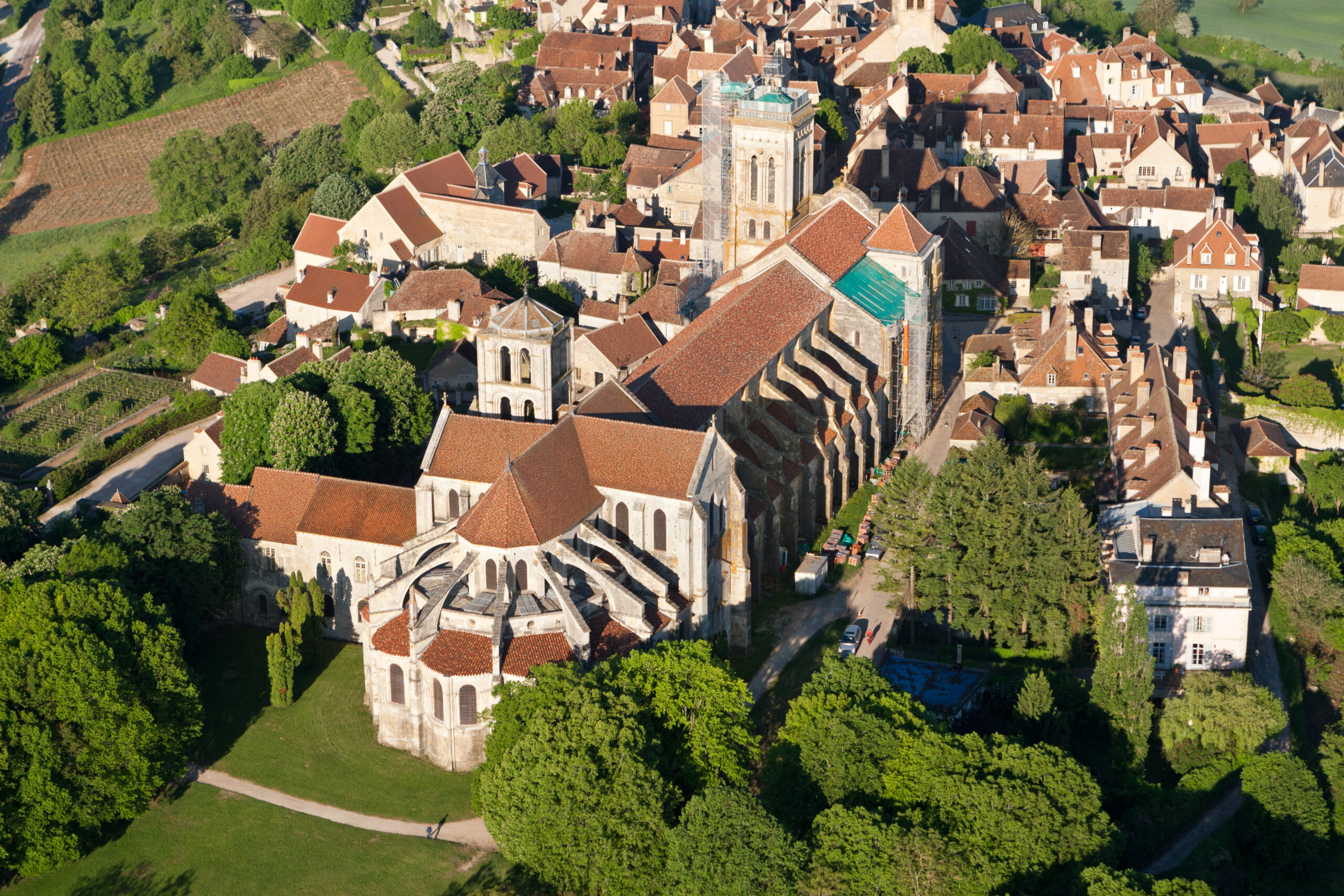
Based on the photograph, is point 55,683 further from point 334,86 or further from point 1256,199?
point 334,86

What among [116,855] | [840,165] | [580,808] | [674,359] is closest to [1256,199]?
[840,165]

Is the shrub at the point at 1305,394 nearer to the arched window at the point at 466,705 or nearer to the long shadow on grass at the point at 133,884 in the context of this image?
the arched window at the point at 466,705

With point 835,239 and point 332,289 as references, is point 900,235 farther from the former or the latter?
point 332,289

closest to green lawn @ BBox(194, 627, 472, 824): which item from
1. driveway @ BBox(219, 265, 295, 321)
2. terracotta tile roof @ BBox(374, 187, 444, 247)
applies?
terracotta tile roof @ BBox(374, 187, 444, 247)

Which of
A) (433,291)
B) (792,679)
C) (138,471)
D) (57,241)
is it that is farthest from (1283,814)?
(57,241)

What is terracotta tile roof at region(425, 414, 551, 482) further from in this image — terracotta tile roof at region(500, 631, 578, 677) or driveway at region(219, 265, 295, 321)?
driveway at region(219, 265, 295, 321)

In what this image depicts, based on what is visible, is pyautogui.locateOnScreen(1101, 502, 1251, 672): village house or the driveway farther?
the driveway
